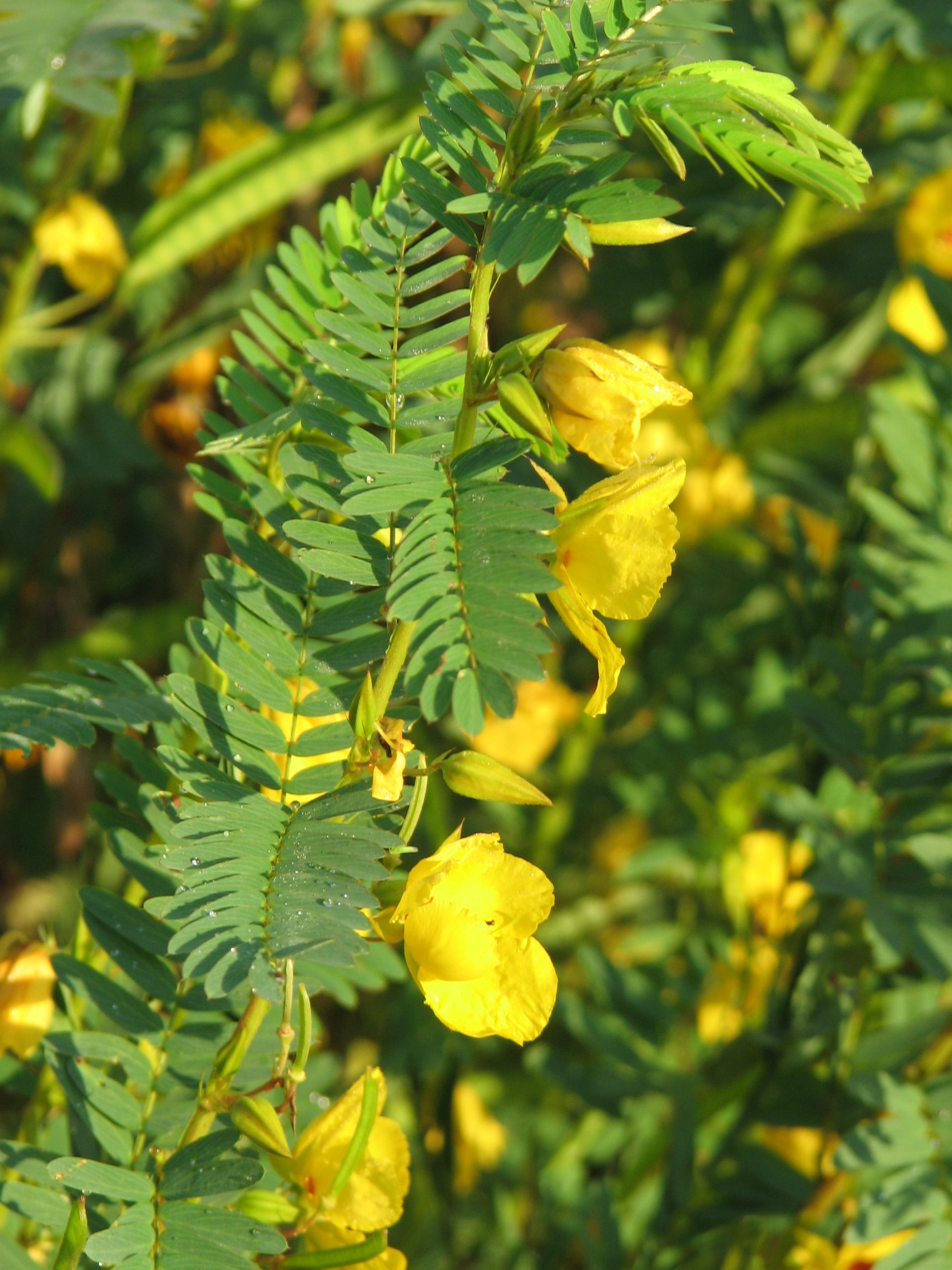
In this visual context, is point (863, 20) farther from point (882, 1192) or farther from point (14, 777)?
point (14, 777)

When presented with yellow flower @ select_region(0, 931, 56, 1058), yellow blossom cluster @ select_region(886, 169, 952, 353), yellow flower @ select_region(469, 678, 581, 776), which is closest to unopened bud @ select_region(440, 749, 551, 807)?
yellow flower @ select_region(0, 931, 56, 1058)

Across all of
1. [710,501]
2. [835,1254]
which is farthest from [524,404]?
[710,501]

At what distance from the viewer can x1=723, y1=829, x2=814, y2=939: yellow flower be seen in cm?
85

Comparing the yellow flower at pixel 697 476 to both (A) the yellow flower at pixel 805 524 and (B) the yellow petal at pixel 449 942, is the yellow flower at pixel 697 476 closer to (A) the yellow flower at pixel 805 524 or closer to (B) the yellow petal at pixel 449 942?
(A) the yellow flower at pixel 805 524

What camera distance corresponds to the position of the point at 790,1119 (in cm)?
70

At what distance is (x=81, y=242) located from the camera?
898 millimetres

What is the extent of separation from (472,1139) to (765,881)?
309 millimetres

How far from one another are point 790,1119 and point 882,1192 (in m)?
0.11

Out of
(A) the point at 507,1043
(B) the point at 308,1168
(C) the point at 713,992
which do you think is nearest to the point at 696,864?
(C) the point at 713,992

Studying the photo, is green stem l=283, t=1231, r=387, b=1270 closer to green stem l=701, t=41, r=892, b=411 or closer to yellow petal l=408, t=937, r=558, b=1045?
yellow petal l=408, t=937, r=558, b=1045

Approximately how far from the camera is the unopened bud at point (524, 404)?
0.34 metres

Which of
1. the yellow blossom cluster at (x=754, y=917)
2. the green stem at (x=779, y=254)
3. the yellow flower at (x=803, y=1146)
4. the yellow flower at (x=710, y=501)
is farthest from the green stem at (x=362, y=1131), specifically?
the green stem at (x=779, y=254)

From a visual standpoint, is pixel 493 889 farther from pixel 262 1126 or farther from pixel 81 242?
pixel 81 242

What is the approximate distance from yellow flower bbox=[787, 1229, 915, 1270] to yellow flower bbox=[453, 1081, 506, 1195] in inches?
11.1
